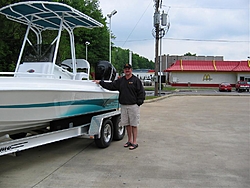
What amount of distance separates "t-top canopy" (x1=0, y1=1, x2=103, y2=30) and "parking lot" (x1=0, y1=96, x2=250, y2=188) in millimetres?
2949

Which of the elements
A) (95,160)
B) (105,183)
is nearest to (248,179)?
(105,183)

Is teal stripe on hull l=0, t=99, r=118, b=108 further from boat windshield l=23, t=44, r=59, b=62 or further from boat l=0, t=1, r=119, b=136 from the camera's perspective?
boat windshield l=23, t=44, r=59, b=62

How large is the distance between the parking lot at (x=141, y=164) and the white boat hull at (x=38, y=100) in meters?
0.87

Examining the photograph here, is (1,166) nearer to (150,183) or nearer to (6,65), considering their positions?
(150,183)

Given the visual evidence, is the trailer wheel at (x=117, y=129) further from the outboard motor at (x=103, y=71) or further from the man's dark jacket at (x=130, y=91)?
the outboard motor at (x=103, y=71)

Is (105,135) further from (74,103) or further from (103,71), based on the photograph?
(103,71)

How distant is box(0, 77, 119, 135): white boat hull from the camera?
14.4 ft

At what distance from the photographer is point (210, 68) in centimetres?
4569

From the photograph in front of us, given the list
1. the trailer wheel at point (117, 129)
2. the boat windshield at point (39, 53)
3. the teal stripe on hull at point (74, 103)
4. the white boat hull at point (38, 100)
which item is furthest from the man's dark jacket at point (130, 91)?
the boat windshield at point (39, 53)

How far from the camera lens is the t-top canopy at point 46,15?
5.86 metres

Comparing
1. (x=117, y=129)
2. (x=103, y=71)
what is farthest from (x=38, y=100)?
(x=103, y=71)

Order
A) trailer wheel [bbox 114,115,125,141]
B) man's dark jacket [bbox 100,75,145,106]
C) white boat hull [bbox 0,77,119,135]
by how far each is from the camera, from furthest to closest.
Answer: trailer wheel [bbox 114,115,125,141] → man's dark jacket [bbox 100,75,145,106] → white boat hull [bbox 0,77,119,135]

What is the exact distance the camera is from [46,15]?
21.1 feet

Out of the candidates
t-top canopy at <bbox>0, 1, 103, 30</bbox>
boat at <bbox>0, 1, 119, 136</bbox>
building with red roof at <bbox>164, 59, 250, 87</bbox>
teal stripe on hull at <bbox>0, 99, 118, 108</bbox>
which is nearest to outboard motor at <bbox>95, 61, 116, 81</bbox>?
boat at <bbox>0, 1, 119, 136</bbox>
